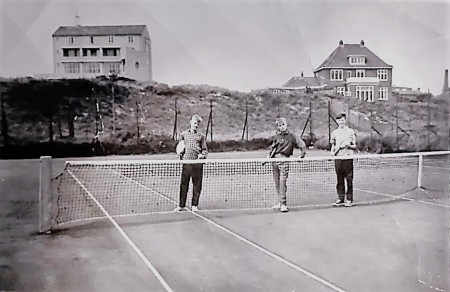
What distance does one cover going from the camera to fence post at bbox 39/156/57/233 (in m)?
1.44

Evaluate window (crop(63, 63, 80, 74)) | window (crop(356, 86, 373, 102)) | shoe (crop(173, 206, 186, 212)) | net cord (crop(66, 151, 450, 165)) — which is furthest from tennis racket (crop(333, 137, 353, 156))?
window (crop(63, 63, 80, 74))

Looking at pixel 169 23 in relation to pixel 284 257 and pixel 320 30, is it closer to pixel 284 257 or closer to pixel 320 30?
pixel 320 30

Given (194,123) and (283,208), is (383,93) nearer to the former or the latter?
(283,208)

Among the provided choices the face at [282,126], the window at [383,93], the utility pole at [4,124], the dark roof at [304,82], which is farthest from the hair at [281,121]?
the utility pole at [4,124]

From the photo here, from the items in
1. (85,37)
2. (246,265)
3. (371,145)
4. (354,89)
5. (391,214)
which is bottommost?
(246,265)

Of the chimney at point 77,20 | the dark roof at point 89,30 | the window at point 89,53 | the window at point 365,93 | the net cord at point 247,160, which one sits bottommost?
the net cord at point 247,160

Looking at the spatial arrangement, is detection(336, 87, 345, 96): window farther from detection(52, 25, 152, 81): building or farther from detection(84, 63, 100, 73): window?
detection(84, 63, 100, 73): window

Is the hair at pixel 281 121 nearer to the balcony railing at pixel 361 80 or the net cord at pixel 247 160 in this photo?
the net cord at pixel 247 160

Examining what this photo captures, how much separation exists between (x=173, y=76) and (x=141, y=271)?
0.64 metres

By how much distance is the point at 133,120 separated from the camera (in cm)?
152

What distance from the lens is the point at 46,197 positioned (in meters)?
1.46

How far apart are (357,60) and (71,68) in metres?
0.99

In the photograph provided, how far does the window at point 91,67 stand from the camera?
1.46 meters

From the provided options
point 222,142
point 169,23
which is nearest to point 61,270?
point 222,142
